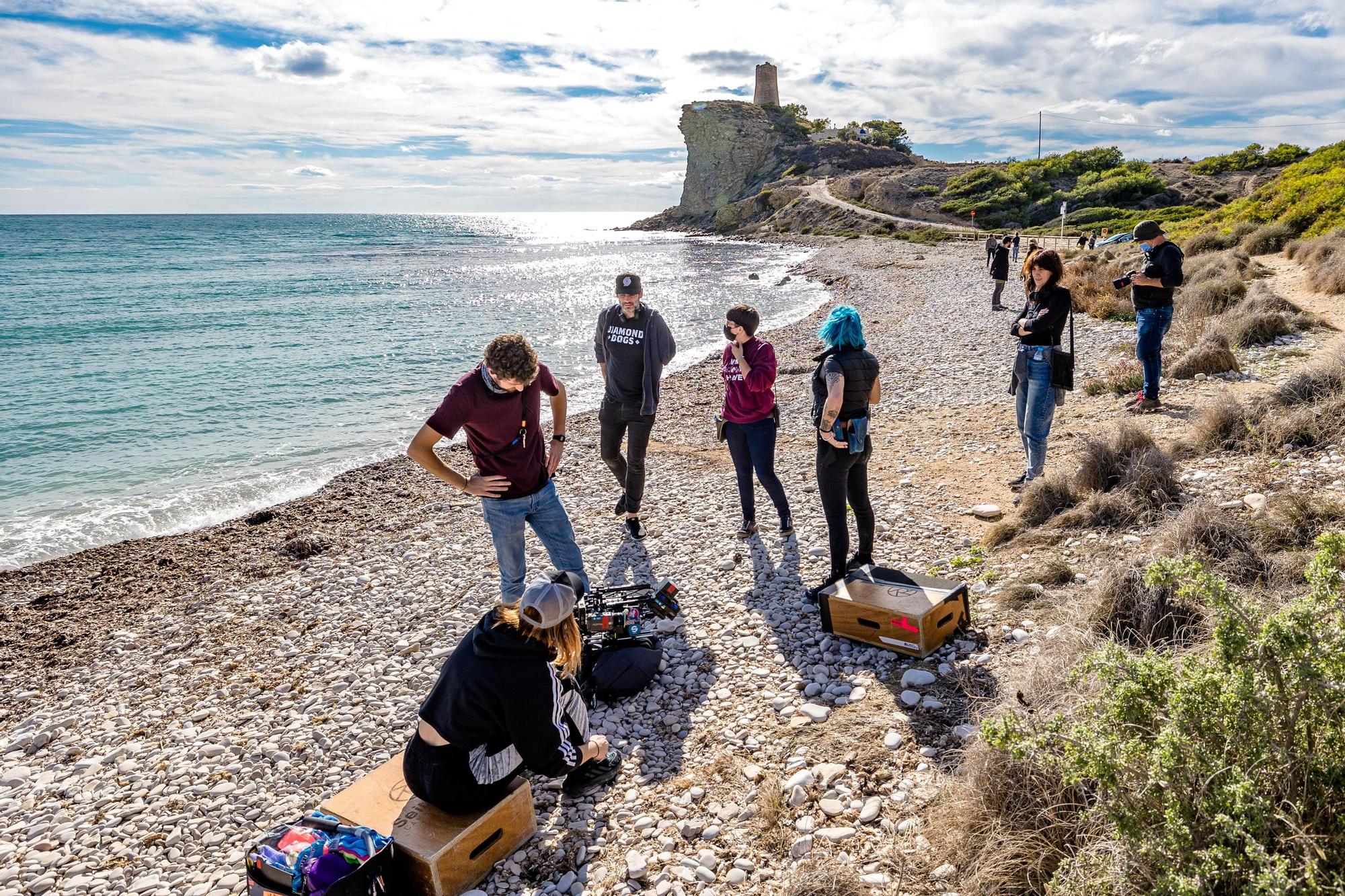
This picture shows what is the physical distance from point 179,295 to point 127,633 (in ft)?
133

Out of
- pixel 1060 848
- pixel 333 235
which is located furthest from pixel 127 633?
pixel 333 235

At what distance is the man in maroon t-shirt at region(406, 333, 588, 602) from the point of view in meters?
4.93

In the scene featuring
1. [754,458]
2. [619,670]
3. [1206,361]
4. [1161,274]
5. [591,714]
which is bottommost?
[591,714]

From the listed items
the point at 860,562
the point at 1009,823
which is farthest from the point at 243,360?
the point at 1009,823

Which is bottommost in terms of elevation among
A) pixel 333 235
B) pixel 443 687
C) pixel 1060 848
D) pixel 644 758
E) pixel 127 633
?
pixel 127 633

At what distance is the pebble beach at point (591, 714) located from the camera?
12.9 ft

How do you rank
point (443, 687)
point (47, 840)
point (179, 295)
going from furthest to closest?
point (179, 295)
point (47, 840)
point (443, 687)

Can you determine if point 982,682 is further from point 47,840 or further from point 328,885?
point 47,840

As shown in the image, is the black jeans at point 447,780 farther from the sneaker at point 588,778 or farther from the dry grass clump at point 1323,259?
the dry grass clump at point 1323,259

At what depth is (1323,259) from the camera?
15.2 m

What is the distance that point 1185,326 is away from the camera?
1187 cm

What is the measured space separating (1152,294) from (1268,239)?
1483 centimetres

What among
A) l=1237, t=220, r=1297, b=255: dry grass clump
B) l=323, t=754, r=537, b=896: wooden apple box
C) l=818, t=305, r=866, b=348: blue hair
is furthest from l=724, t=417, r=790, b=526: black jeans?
l=1237, t=220, r=1297, b=255: dry grass clump

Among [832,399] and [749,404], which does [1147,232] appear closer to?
[749,404]
